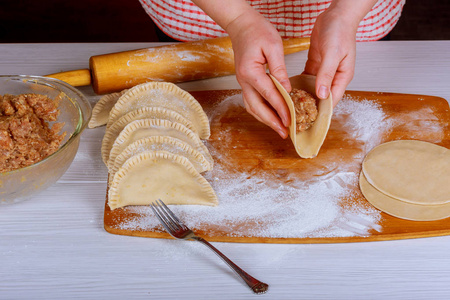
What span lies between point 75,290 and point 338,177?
1.05m

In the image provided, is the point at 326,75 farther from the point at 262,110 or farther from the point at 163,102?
the point at 163,102

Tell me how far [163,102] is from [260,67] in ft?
1.40

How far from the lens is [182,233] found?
62.9 inches

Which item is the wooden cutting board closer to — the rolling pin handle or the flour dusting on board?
the flour dusting on board

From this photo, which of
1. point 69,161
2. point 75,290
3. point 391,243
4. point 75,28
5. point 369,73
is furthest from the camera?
point 75,28

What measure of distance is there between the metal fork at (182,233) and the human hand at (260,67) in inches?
22.7

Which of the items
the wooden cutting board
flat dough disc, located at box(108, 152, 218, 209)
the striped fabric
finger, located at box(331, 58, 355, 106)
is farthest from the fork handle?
the striped fabric

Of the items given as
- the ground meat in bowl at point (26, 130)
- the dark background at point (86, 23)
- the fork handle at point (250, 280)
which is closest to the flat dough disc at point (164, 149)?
the ground meat in bowl at point (26, 130)

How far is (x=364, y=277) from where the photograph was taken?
151 centimetres

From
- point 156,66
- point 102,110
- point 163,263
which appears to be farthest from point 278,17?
point 163,263

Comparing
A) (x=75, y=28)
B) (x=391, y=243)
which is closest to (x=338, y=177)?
(x=391, y=243)

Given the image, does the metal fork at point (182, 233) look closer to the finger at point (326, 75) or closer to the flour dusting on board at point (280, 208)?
the flour dusting on board at point (280, 208)

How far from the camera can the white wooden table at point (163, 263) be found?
148 centimetres

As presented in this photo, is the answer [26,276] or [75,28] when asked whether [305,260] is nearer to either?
[26,276]
